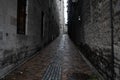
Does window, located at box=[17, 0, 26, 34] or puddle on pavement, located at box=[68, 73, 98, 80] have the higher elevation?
window, located at box=[17, 0, 26, 34]

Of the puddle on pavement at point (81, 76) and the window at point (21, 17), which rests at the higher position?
the window at point (21, 17)

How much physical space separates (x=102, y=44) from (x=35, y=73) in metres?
2.41

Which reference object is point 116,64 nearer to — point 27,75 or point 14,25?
point 27,75

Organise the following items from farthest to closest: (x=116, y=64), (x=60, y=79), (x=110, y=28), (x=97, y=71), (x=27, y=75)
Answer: (x=97, y=71) → (x=27, y=75) → (x=60, y=79) → (x=110, y=28) → (x=116, y=64)

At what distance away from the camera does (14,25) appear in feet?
20.3

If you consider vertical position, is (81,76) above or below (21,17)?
below

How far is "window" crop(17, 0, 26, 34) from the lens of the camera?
6993mm

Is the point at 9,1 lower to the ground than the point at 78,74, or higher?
higher

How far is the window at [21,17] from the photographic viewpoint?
22.9ft

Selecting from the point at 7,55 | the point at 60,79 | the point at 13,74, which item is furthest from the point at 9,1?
the point at 60,79

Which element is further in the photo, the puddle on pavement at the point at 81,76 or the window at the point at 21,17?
the window at the point at 21,17

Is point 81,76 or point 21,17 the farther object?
point 21,17

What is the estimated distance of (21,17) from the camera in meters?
7.43

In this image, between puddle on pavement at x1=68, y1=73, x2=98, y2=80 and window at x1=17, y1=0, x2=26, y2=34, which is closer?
puddle on pavement at x1=68, y1=73, x2=98, y2=80
